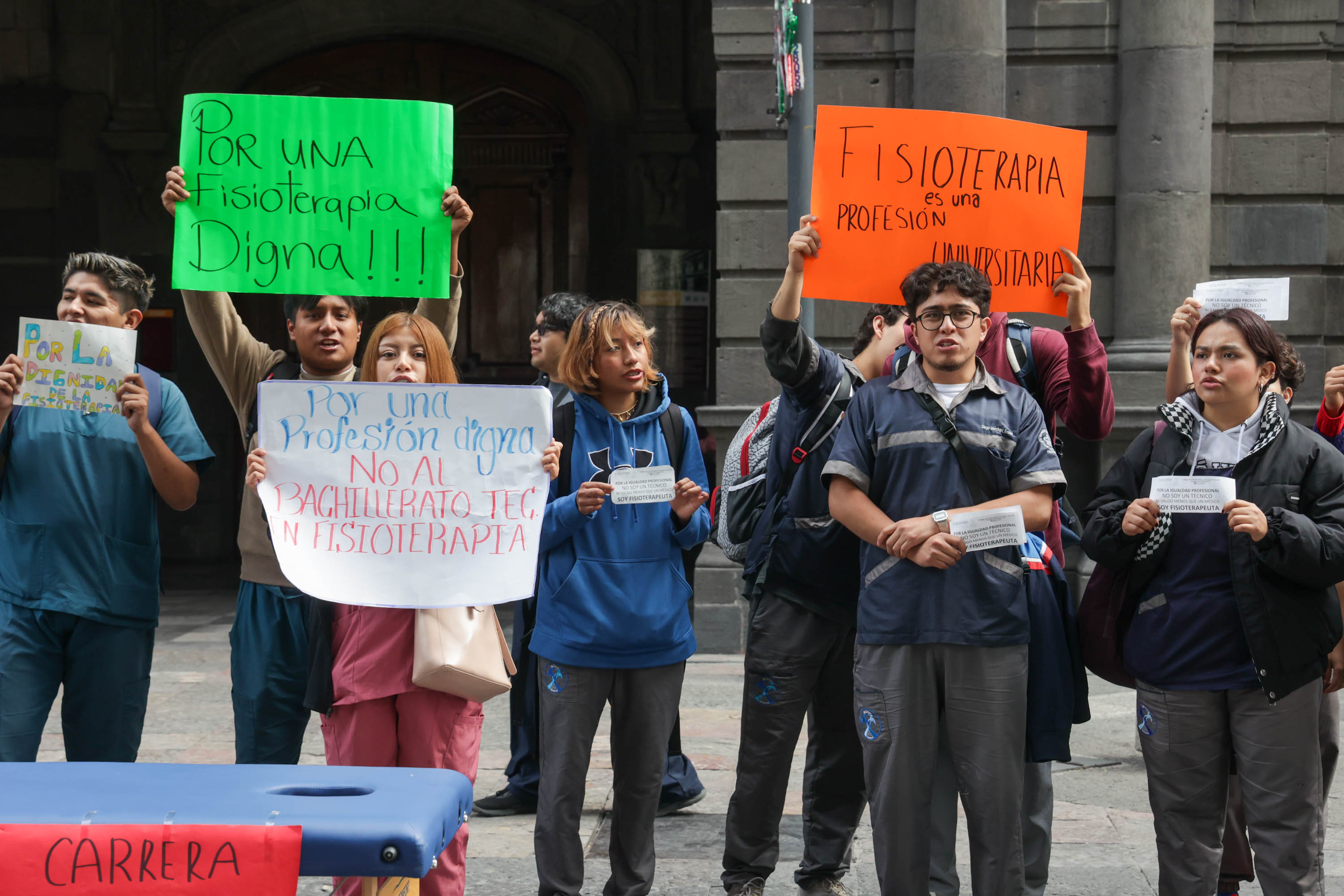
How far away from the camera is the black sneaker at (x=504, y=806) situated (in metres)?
5.32

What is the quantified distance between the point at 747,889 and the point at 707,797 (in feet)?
4.34

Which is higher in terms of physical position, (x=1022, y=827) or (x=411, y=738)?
(x=411, y=738)

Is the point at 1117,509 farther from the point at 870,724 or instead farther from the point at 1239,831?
the point at 1239,831

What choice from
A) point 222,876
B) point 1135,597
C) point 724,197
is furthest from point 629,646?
point 724,197

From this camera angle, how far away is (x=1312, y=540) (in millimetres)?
3504

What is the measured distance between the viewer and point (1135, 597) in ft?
12.5

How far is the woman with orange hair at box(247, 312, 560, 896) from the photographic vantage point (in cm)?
366

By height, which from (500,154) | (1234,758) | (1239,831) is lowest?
(1239,831)

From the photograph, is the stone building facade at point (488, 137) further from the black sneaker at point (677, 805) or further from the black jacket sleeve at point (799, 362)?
the black jacket sleeve at point (799, 362)

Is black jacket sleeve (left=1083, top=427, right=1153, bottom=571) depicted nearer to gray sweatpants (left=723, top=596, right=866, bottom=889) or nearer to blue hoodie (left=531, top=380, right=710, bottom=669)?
gray sweatpants (left=723, top=596, right=866, bottom=889)

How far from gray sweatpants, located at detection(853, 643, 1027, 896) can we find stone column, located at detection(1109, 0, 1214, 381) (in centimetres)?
532

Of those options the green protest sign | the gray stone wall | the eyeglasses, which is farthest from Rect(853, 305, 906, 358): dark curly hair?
the gray stone wall

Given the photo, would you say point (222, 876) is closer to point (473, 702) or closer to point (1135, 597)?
point (473, 702)

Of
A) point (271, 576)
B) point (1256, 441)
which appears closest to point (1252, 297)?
point (1256, 441)
